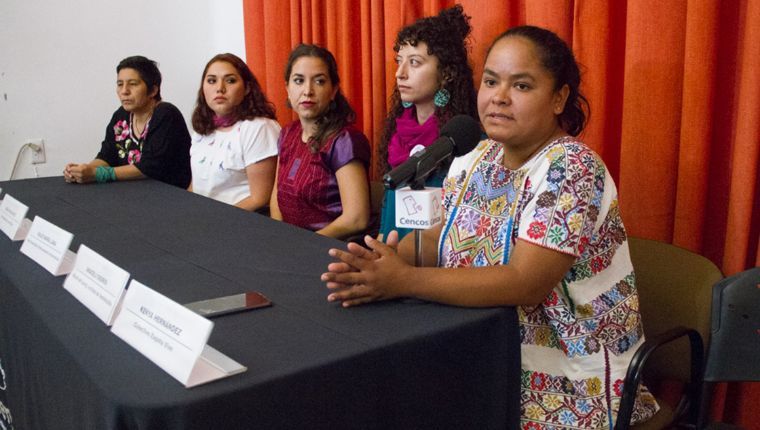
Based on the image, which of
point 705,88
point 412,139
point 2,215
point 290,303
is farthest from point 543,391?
point 2,215

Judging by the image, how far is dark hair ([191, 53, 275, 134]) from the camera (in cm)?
279

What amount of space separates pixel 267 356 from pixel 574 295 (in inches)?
24.4

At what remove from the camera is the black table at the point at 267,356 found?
2.73 feet

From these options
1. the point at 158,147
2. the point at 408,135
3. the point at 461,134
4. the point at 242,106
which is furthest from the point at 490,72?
the point at 158,147

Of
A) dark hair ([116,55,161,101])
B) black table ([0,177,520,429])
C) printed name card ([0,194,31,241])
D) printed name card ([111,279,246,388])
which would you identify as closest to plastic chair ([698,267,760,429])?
black table ([0,177,520,429])

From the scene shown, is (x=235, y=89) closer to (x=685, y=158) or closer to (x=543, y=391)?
(x=685, y=158)

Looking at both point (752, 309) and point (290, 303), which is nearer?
point (290, 303)

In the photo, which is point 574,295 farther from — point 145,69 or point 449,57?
point 145,69

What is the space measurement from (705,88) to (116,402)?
1533 millimetres

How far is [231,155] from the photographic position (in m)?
2.71

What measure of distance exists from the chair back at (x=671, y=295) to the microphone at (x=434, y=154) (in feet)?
1.94

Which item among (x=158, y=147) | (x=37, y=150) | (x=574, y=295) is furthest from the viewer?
(x=37, y=150)

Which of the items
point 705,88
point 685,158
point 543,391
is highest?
point 705,88

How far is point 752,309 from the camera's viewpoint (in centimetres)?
124
